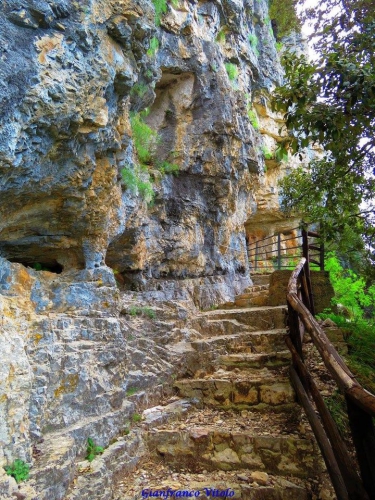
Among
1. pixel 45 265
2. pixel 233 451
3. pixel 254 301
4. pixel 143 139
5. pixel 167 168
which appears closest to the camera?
pixel 233 451

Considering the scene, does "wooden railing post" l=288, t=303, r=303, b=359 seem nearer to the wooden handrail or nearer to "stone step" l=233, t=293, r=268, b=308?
the wooden handrail

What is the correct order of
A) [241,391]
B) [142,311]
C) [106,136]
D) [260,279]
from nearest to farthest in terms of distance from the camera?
[106,136]
[241,391]
[142,311]
[260,279]

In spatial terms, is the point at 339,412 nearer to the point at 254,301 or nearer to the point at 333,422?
the point at 333,422

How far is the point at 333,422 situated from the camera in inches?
97.6

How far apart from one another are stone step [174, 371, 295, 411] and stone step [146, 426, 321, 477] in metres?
0.53

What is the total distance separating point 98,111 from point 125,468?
2.95 metres

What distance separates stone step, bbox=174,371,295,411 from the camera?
12.2ft

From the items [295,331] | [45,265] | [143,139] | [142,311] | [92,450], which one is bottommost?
[92,450]

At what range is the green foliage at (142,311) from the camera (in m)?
4.71

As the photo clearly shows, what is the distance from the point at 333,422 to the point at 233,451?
3.70ft

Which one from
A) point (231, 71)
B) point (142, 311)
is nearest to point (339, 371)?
point (142, 311)

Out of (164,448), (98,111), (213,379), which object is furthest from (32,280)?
(213,379)

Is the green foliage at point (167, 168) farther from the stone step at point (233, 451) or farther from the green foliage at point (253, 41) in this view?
the green foliage at point (253, 41)

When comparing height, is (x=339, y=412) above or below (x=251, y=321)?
below
